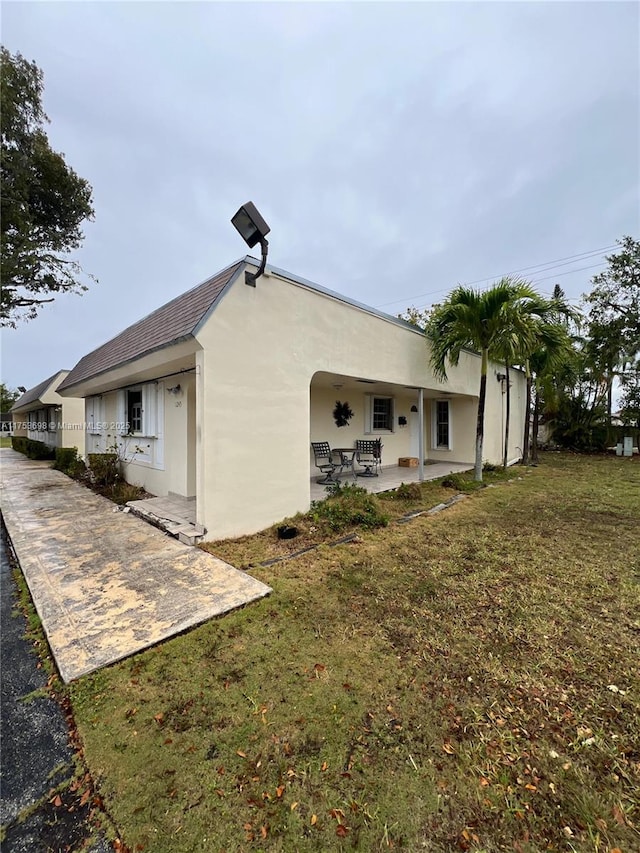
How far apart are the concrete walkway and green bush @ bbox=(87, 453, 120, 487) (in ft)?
8.12

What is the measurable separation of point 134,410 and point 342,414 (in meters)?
5.60

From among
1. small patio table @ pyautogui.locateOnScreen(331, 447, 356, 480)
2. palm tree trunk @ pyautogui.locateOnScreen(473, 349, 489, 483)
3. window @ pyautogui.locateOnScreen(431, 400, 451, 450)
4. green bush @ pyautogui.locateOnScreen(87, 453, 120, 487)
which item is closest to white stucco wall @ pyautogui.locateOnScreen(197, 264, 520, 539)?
small patio table @ pyautogui.locateOnScreen(331, 447, 356, 480)

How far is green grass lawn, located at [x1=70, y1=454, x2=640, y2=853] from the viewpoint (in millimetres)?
1529

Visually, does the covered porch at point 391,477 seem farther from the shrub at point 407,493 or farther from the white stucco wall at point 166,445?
the white stucco wall at point 166,445

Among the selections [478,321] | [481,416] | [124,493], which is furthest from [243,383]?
[481,416]

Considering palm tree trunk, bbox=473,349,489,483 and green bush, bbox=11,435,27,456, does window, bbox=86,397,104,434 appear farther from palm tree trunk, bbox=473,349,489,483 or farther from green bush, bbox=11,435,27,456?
palm tree trunk, bbox=473,349,489,483

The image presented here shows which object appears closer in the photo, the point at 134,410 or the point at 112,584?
the point at 112,584

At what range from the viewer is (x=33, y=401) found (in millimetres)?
19219

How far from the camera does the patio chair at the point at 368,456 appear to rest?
966 cm

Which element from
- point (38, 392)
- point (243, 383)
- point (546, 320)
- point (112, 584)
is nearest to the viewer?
point (112, 584)

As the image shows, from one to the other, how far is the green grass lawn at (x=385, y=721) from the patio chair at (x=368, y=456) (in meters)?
5.71

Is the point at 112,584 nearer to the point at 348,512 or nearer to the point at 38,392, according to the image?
the point at 348,512

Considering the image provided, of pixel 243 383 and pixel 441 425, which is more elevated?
pixel 243 383

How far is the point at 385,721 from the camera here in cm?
207
